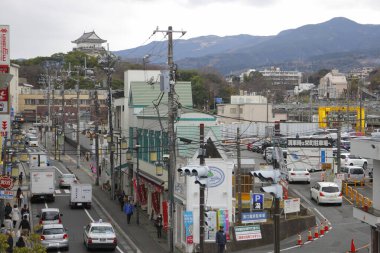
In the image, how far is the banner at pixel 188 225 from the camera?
30531 millimetres

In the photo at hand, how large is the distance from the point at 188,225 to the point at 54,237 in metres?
6.03

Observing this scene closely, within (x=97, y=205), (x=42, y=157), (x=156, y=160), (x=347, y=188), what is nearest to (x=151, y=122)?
(x=156, y=160)

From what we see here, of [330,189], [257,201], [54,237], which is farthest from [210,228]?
[330,189]

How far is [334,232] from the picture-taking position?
34.4 m

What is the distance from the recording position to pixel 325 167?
2163 inches

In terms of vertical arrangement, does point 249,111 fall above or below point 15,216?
above

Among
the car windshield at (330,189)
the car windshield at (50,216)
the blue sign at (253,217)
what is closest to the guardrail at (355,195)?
the car windshield at (330,189)

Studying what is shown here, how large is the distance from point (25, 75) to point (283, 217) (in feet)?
479

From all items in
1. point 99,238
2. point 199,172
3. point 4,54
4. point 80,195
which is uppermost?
point 4,54

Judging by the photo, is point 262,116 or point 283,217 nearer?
point 283,217

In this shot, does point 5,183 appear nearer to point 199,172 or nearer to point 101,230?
point 101,230

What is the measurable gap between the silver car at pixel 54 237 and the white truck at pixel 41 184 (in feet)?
55.2

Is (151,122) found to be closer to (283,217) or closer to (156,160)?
(156,160)

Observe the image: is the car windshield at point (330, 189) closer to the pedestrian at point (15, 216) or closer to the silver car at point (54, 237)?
the silver car at point (54, 237)
